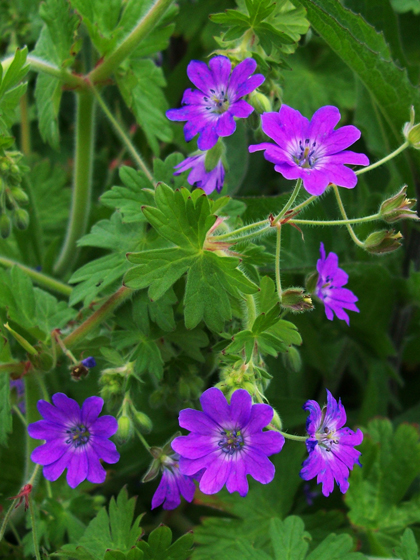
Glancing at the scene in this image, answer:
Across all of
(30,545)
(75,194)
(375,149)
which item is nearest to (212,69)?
(75,194)

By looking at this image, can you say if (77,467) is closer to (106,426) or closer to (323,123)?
(106,426)

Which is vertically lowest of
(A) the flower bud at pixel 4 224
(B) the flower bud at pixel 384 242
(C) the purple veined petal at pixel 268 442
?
(C) the purple veined petal at pixel 268 442

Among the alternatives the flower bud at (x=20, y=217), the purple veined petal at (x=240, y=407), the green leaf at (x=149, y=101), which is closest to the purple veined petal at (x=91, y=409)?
the purple veined petal at (x=240, y=407)

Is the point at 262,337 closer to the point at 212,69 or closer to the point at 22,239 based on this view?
the point at 212,69

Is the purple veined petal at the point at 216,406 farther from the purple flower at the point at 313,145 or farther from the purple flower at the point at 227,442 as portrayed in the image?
the purple flower at the point at 313,145

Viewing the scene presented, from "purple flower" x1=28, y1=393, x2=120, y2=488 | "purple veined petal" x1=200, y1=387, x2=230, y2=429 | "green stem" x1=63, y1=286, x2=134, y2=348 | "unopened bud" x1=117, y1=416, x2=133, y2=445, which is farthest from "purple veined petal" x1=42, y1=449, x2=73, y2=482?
"purple veined petal" x1=200, y1=387, x2=230, y2=429

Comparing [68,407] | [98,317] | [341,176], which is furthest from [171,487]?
[341,176]
